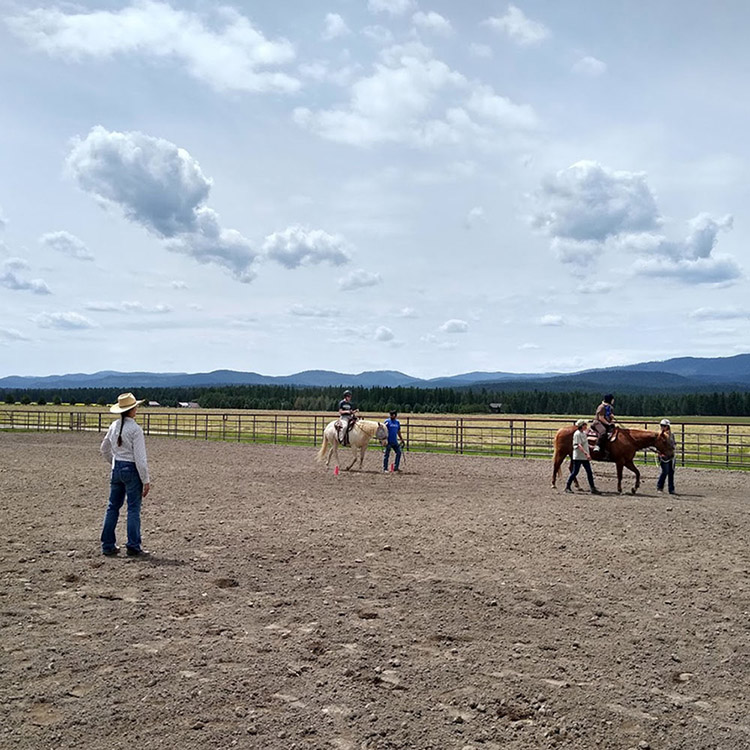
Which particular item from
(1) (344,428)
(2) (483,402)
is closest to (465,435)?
(1) (344,428)

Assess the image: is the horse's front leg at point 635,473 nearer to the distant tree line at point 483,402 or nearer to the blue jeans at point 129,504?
the blue jeans at point 129,504

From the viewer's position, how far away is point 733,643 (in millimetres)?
5496

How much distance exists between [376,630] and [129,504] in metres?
3.74

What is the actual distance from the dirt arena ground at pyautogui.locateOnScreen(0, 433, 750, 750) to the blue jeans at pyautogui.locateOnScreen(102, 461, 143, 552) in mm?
256

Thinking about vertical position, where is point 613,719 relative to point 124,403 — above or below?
below

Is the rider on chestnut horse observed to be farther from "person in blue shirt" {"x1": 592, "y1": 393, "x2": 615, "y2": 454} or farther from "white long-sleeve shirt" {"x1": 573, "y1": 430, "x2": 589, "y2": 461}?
"white long-sleeve shirt" {"x1": 573, "y1": 430, "x2": 589, "y2": 461}

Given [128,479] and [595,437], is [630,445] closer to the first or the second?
[595,437]

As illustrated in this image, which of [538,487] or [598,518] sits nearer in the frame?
[598,518]

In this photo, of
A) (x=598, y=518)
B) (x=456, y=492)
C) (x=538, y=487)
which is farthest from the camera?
(x=538, y=487)

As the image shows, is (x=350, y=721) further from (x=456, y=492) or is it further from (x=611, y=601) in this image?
(x=456, y=492)

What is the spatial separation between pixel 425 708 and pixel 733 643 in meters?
2.75

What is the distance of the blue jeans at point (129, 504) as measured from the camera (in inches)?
314

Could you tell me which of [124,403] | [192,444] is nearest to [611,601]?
[124,403]

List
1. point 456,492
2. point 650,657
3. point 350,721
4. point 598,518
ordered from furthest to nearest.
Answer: point 456,492
point 598,518
point 650,657
point 350,721
